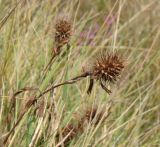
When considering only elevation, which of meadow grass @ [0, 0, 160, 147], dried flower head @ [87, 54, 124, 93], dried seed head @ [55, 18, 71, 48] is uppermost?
dried seed head @ [55, 18, 71, 48]

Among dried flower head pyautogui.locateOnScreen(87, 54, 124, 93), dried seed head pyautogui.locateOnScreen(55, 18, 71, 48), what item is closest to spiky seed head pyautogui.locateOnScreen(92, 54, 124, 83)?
dried flower head pyautogui.locateOnScreen(87, 54, 124, 93)

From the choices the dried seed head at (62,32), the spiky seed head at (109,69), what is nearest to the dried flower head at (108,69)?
the spiky seed head at (109,69)

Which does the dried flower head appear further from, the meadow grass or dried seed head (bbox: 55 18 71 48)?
dried seed head (bbox: 55 18 71 48)

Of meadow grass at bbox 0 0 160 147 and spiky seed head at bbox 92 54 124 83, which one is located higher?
spiky seed head at bbox 92 54 124 83

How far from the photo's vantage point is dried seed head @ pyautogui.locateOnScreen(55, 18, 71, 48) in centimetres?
131

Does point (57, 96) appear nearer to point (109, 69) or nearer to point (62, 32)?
point (62, 32)

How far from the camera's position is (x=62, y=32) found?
4.33 ft

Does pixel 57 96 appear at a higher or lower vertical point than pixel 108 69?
lower

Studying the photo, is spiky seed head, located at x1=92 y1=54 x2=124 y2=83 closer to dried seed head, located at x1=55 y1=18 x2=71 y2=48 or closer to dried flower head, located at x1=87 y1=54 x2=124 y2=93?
dried flower head, located at x1=87 y1=54 x2=124 y2=93

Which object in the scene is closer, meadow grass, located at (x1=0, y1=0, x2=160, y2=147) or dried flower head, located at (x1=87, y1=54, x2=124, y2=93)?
dried flower head, located at (x1=87, y1=54, x2=124, y2=93)

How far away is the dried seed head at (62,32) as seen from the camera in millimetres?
1312

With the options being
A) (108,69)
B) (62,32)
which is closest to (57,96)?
(62,32)

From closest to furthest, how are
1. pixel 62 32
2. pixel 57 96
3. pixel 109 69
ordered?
1. pixel 109 69
2. pixel 62 32
3. pixel 57 96

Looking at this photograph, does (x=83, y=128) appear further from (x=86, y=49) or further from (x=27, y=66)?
(x=86, y=49)
